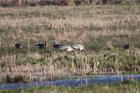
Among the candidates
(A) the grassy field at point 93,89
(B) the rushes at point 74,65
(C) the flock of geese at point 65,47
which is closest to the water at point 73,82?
(A) the grassy field at point 93,89

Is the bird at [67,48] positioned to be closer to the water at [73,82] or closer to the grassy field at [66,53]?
the grassy field at [66,53]

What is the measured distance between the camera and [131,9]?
4516 cm

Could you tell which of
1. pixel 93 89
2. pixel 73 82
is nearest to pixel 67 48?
pixel 73 82

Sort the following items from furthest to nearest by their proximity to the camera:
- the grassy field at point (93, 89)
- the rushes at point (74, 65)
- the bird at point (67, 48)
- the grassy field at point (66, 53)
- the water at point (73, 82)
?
1. the bird at point (67, 48)
2. the grassy field at point (66, 53)
3. the rushes at point (74, 65)
4. the water at point (73, 82)
5. the grassy field at point (93, 89)

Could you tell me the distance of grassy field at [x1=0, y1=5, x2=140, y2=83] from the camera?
1697 cm

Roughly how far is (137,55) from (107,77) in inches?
154

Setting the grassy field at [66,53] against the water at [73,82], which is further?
the grassy field at [66,53]

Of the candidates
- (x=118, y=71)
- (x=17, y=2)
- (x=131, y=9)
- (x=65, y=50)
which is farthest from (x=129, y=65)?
(x=17, y=2)

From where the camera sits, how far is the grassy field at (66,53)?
55.7 feet

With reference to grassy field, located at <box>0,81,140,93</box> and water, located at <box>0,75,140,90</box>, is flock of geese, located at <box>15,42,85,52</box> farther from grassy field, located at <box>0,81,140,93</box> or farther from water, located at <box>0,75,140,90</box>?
grassy field, located at <box>0,81,140,93</box>

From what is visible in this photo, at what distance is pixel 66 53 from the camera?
2086 centimetres

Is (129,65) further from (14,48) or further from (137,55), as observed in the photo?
(14,48)

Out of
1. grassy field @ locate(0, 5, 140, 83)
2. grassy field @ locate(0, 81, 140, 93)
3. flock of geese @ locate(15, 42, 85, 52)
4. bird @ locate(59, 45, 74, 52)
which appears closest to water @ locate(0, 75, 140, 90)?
grassy field @ locate(0, 81, 140, 93)

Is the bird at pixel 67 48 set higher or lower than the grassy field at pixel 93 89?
lower
